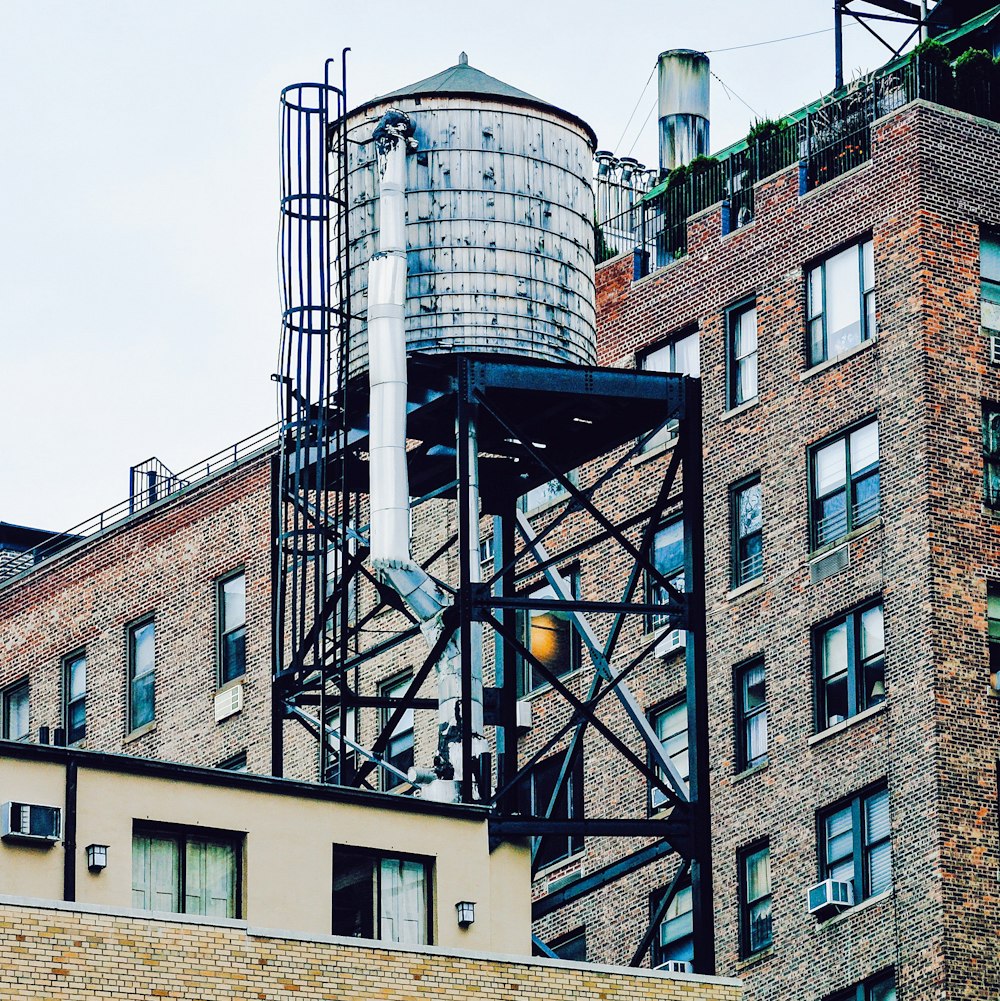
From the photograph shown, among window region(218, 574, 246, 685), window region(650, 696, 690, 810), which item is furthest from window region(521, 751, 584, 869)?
window region(218, 574, 246, 685)

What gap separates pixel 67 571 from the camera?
71.3 m

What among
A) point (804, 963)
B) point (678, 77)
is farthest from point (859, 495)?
point (678, 77)

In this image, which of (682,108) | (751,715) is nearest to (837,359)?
(751,715)

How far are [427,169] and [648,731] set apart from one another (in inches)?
320

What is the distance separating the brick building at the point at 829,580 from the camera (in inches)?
2071

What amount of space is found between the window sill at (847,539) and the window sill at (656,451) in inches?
165

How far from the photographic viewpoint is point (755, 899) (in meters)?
55.4

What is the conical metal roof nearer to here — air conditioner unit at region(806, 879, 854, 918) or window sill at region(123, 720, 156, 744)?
air conditioner unit at region(806, 879, 854, 918)

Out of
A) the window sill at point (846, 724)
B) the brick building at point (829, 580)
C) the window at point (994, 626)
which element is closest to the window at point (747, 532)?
the brick building at point (829, 580)

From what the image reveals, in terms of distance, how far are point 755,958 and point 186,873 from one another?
16.5m

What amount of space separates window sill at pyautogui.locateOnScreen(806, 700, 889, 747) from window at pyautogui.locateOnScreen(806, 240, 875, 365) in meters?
6.35

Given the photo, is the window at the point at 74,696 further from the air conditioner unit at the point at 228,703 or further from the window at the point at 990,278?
the window at the point at 990,278

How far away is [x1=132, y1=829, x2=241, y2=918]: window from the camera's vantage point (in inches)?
1577

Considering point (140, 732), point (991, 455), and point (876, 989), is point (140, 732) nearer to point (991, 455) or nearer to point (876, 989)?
point (991, 455)
